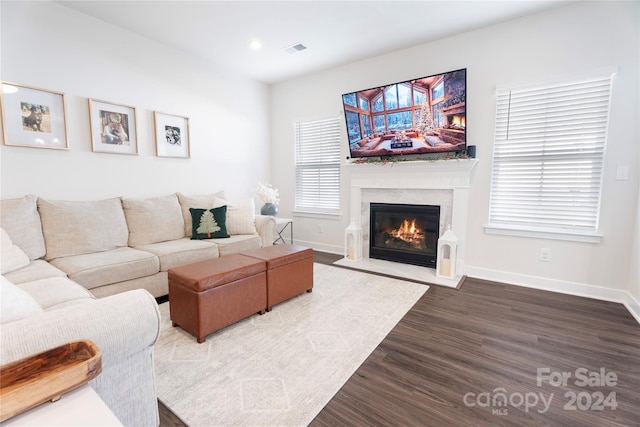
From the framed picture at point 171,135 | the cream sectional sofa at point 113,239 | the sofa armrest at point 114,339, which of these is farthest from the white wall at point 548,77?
the sofa armrest at point 114,339

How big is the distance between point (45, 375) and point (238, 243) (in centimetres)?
254

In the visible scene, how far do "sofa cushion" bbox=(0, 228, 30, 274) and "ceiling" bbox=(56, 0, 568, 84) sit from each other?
2.18m

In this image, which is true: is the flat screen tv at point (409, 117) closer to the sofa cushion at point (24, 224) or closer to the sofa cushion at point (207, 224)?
the sofa cushion at point (207, 224)

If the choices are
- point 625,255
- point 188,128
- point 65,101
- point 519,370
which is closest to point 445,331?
point 519,370

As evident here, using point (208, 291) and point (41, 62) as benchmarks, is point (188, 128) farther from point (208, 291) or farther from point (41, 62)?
point (208, 291)

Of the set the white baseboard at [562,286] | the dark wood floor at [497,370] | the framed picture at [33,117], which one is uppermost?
the framed picture at [33,117]

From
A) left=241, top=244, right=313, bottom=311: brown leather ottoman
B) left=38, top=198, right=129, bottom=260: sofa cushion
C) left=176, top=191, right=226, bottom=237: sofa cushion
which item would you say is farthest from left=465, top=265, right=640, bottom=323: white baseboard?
left=38, top=198, right=129, bottom=260: sofa cushion

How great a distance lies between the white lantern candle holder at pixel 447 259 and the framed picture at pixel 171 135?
3.33 metres

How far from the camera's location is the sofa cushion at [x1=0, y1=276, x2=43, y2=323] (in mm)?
1008

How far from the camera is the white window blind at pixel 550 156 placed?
9.14ft

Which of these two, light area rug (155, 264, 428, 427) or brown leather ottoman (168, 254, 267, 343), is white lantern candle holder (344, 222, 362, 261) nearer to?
light area rug (155, 264, 428, 427)

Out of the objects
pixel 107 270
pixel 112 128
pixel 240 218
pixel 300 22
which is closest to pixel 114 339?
pixel 107 270

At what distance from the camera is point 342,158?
4.37 metres

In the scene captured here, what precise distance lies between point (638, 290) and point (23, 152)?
17.6ft
